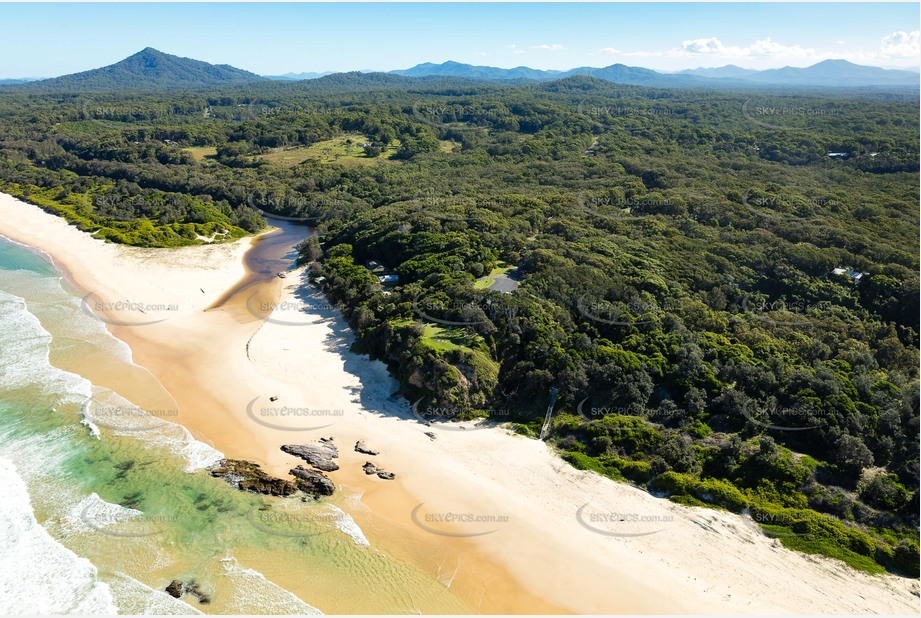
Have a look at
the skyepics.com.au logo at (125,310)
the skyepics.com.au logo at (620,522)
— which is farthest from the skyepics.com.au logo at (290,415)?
the skyepics.com.au logo at (125,310)

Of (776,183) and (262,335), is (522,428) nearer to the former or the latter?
(262,335)

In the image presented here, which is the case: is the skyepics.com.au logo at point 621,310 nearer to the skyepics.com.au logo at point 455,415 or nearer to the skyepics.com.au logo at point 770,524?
the skyepics.com.au logo at point 455,415

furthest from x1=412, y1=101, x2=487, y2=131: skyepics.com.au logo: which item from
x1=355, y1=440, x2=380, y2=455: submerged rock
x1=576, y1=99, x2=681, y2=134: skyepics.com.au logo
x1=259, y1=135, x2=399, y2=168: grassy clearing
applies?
x1=355, y1=440, x2=380, y2=455: submerged rock

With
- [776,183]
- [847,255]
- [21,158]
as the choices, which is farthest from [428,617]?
[21,158]

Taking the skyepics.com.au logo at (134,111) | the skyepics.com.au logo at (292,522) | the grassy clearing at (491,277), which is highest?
the skyepics.com.au logo at (134,111)

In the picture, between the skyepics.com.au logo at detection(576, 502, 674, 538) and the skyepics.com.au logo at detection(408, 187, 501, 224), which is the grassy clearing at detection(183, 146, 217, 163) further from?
the skyepics.com.au logo at detection(576, 502, 674, 538)
